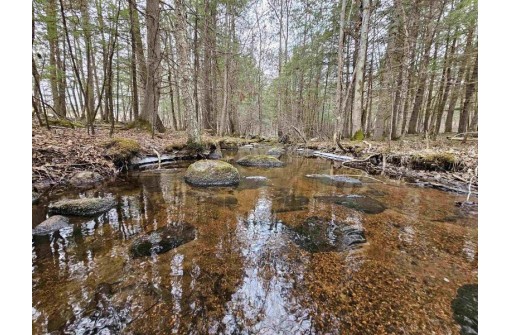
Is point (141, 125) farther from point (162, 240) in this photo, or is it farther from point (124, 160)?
point (162, 240)

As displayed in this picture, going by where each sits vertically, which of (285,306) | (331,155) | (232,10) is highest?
(232,10)

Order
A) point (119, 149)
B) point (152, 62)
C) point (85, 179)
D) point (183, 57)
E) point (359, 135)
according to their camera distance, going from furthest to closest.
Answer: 1. point (359, 135)
2. point (152, 62)
3. point (183, 57)
4. point (119, 149)
5. point (85, 179)

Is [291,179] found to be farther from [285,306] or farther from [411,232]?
[285,306]

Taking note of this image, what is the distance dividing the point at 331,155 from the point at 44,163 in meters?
10.3

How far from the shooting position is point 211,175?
5.64 meters


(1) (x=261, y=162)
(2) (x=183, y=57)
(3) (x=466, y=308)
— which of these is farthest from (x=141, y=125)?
(3) (x=466, y=308)

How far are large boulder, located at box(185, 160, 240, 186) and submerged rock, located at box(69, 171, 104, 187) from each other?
209cm

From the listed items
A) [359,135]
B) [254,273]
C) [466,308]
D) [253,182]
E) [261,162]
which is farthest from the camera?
[359,135]

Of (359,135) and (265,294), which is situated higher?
(359,135)

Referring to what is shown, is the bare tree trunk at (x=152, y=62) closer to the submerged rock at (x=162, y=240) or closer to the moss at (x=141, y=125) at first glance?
the moss at (x=141, y=125)

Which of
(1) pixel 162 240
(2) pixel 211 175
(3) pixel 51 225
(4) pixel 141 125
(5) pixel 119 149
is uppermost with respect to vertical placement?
(4) pixel 141 125

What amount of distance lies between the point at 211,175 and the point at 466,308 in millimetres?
4836
